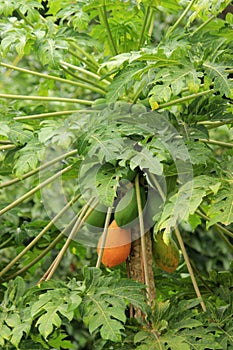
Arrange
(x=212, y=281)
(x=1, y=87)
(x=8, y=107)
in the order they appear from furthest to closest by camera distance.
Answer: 1. (x=1, y=87)
2. (x=212, y=281)
3. (x=8, y=107)

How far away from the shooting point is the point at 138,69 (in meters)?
1.88

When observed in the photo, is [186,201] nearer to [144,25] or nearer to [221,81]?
[221,81]

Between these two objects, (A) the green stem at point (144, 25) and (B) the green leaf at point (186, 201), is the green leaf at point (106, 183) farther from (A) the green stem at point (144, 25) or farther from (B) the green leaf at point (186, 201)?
(A) the green stem at point (144, 25)

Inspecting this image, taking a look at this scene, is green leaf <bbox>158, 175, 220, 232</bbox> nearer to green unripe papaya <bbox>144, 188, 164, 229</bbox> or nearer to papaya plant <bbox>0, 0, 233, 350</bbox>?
papaya plant <bbox>0, 0, 233, 350</bbox>

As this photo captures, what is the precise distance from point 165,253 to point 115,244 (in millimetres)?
195

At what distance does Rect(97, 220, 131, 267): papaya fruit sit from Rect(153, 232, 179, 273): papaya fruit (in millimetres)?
125

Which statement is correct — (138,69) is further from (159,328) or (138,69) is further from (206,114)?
(159,328)

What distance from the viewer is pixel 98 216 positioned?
6.95 feet

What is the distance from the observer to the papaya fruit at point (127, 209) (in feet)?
6.73

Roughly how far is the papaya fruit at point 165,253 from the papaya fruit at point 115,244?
0.41 feet

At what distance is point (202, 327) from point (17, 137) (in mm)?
729

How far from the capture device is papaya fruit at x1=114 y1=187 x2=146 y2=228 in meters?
2.05

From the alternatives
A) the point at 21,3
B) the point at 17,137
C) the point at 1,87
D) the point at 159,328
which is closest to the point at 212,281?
the point at 159,328

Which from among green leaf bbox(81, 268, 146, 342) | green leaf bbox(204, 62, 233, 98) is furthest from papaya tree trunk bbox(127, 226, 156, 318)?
green leaf bbox(204, 62, 233, 98)
